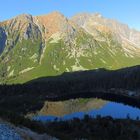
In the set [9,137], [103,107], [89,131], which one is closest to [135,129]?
[89,131]

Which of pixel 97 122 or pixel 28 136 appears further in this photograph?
pixel 97 122

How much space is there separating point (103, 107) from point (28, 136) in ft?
500

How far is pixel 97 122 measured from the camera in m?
88.1

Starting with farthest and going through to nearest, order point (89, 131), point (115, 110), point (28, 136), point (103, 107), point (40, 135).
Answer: point (103, 107)
point (115, 110)
point (89, 131)
point (40, 135)
point (28, 136)

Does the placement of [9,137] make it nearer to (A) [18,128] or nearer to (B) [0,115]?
(A) [18,128]

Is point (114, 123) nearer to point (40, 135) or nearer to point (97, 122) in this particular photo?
point (97, 122)

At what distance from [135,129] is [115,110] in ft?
297

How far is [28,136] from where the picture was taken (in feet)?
124

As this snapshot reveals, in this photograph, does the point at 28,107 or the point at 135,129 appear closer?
the point at 135,129

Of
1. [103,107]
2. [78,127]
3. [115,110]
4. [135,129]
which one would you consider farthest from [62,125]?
[103,107]

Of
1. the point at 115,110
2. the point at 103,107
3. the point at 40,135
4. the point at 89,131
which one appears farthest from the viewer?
the point at 103,107

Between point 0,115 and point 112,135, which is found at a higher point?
point 0,115

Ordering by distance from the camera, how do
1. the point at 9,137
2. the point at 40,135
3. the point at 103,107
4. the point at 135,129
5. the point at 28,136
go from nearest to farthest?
the point at 9,137, the point at 28,136, the point at 40,135, the point at 135,129, the point at 103,107

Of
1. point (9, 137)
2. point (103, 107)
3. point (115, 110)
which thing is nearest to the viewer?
Result: point (9, 137)
